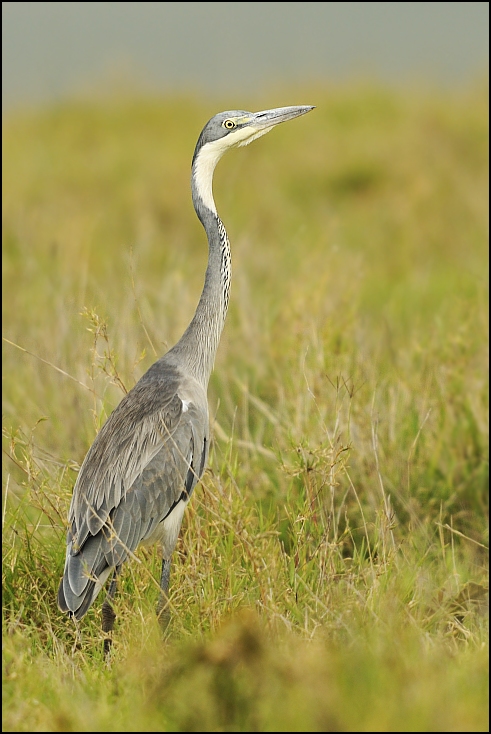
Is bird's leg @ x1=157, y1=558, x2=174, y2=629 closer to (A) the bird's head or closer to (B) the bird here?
(B) the bird

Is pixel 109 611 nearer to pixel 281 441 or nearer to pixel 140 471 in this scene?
pixel 140 471

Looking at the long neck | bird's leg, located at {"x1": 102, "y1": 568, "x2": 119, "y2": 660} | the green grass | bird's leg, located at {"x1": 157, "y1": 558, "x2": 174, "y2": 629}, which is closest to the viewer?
the green grass

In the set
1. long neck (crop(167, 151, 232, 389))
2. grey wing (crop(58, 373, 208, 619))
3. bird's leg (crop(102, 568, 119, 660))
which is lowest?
bird's leg (crop(102, 568, 119, 660))

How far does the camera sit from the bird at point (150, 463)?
3258mm

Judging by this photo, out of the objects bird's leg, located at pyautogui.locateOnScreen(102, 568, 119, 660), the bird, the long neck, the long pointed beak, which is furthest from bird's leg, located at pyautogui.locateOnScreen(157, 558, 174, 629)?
the long pointed beak

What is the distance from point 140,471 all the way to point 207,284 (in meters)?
0.79

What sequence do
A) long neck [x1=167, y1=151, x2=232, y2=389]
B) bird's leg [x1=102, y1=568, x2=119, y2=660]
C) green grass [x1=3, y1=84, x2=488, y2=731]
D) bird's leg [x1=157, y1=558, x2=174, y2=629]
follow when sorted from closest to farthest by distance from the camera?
green grass [x1=3, y1=84, x2=488, y2=731] < bird's leg [x1=157, y1=558, x2=174, y2=629] < bird's leg [x1=102, y1=568, x2=119, y2=660] < long neck [x1=167, y1=151, x2=232, y2=389]

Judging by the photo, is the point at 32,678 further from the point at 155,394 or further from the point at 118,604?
the point at 155,394

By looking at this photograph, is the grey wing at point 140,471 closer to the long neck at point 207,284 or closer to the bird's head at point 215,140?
the long neck at point 207,284

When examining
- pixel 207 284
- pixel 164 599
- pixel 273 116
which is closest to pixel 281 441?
pixel 207 284

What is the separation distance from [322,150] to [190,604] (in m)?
8.11

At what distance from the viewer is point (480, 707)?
227cm

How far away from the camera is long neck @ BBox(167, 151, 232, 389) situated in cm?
376

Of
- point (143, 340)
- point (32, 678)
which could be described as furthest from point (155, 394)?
point (143, 340)
